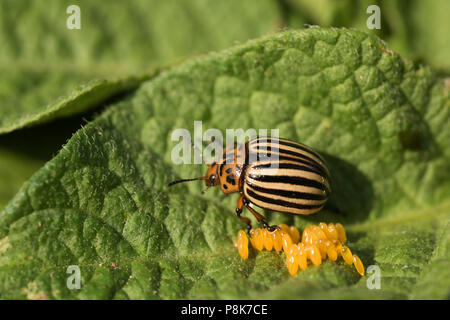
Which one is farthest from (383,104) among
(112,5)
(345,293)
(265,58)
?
(112,5)

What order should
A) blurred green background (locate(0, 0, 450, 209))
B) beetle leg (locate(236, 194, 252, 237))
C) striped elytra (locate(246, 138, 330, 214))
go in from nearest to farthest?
striped elytra (locate(246, 138, 330, 214)) < beetle leg (locate(236, 194, 252, 237)) < blurred green background (locate(0, 0, 450, 209))

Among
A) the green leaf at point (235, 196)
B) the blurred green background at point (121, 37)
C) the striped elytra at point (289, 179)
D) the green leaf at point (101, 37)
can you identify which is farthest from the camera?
the green leaf at point (101, 37)

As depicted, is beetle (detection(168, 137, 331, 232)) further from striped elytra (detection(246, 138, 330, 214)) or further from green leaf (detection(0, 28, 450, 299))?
green leaf (detection(0, 28, 450, 299))

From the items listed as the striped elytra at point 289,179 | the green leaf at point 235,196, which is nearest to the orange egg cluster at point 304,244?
the green leaf at point 235,196

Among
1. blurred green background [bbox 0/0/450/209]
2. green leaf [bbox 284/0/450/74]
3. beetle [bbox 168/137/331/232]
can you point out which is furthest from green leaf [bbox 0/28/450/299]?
green leaf [bbox 284/0/450/74]

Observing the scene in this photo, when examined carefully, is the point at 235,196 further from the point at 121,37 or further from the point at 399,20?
the point at 399,20

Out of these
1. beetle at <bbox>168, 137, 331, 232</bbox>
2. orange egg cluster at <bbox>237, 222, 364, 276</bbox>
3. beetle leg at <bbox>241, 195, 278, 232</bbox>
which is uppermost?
beetle at <bbox>168, 137, 331, 232</bbox>

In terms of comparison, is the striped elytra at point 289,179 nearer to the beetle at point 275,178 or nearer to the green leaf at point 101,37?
the beetle at point 275,178

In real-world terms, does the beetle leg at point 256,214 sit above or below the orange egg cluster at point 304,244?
above
